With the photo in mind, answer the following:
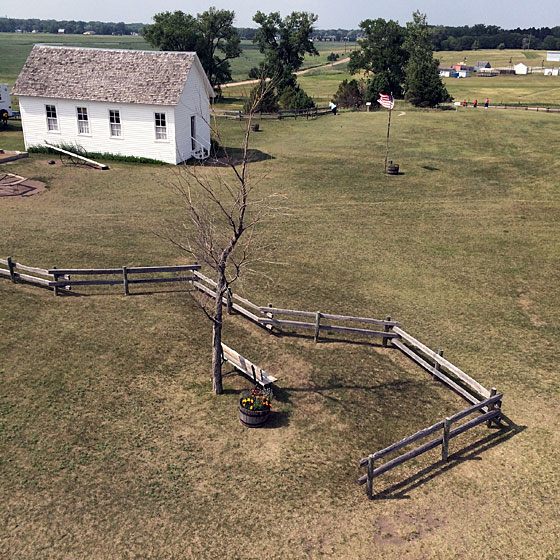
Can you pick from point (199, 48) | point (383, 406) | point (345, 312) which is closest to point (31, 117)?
point (345, 312)

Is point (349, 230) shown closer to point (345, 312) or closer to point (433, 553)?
point (345, 312)

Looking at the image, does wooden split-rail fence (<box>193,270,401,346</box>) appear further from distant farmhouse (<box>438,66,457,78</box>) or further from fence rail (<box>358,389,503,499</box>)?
distant farmhouse (<box>438,66,457,78</box>)

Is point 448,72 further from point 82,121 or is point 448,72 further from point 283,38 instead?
point 82,121

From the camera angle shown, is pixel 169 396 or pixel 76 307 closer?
pixel 169 396

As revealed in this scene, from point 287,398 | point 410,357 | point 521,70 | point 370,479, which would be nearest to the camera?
point 370,479

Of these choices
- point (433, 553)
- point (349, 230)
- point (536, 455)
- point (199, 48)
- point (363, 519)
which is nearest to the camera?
point (433, 553)

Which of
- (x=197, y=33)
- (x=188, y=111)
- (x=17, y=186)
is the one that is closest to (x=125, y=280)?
(x=17, y=186)
